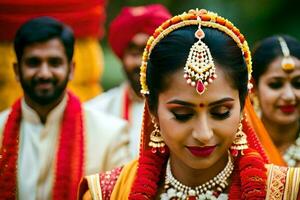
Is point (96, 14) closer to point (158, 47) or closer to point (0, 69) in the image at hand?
point (0, 69)

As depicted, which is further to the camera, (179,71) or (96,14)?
(96,14)

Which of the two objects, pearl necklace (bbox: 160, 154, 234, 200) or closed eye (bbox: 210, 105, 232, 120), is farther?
pearl necklace (bbox: 160, 154, 234, 200)

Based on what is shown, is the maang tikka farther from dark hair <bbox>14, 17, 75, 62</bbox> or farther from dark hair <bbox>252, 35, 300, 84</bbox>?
dark hair <bbox>14, 17, 75, 62</bbox>

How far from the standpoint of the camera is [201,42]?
440 cm

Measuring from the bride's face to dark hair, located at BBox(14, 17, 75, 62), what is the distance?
2283 millimetres

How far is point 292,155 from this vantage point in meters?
6.31

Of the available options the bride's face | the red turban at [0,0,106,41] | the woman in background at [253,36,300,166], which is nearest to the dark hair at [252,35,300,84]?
the woman in background at [253,36,300,166]

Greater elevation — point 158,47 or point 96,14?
point 96,14

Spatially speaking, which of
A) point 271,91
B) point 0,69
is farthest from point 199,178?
point 0,69

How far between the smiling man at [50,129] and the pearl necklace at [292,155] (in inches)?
45.1

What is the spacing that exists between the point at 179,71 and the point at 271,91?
2080 mm

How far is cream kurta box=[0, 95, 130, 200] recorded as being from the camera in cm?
622

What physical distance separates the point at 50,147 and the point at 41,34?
806 mm

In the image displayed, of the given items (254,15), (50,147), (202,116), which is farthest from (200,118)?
(254,15)
